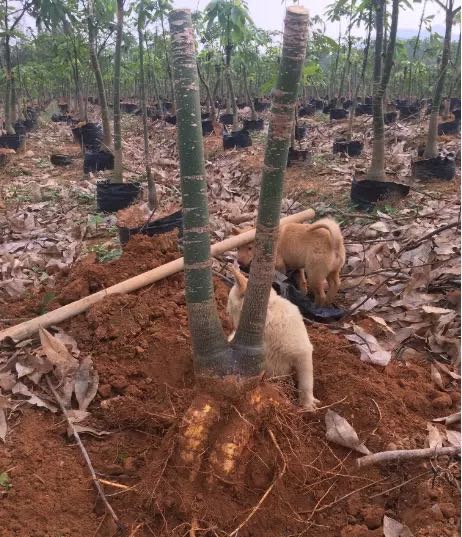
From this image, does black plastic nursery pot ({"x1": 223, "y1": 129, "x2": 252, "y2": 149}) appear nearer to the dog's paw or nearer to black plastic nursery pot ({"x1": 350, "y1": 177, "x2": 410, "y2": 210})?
black plastic nursery pot ({"x1": 350, "y1": 177, "x2": 410, "y2": 210})

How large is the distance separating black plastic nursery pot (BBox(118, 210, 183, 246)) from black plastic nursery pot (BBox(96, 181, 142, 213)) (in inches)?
84.2

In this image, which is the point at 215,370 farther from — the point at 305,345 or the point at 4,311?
the point at 4,311

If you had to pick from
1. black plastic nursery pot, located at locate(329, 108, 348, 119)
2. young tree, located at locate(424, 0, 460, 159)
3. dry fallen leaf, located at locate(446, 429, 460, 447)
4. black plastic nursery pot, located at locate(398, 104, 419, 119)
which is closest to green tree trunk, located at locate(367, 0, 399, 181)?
young tree, located at locate(424, 0, 460, 159)

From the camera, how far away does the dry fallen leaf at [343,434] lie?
2.64 metres

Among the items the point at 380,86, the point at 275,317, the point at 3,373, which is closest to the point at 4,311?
the point at 3,373

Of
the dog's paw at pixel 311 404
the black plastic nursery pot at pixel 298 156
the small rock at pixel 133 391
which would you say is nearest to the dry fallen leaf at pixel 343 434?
the dog's paw at pixel 311 404

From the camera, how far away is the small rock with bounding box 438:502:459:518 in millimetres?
2209

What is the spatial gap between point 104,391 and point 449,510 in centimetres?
216

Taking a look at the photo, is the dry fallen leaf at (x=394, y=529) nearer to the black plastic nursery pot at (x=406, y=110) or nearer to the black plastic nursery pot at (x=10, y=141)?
the black plastic nursery pot at (x=10, y=141)

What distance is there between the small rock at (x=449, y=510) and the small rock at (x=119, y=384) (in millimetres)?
2055

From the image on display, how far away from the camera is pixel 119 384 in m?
3.38

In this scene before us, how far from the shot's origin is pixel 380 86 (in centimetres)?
729

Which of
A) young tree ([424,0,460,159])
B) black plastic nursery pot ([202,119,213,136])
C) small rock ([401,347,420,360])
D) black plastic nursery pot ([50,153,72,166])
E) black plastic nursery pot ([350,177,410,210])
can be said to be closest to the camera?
small rock ([401,347,420,360])

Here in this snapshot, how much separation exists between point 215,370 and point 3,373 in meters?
1.83
